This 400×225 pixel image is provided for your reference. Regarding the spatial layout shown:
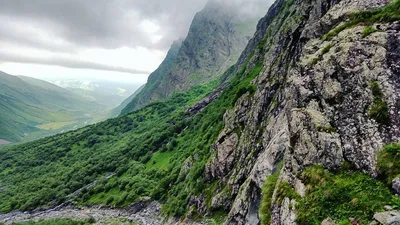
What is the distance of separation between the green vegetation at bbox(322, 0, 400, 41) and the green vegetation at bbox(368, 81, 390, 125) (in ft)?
24.2

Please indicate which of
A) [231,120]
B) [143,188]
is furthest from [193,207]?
[143,188]

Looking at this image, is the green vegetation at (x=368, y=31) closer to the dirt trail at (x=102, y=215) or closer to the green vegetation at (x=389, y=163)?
the green vegetation at (x=389, y=163)

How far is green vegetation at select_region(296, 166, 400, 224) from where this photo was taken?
18.1m

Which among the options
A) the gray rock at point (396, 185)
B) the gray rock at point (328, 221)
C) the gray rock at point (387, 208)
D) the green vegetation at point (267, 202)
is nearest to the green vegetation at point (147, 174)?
the green vegetation at point (267, 202)

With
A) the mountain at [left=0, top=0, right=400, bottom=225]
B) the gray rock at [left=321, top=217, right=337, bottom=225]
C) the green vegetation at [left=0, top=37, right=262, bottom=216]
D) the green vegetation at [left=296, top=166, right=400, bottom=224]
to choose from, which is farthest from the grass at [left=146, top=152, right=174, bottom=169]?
the gray rock at [left=321, top=217, right=337, bottom=225]

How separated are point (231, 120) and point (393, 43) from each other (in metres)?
48.7

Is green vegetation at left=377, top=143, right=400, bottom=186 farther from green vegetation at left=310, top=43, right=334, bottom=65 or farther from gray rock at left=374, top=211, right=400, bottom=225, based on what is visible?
green vegetation at left=310, top=43, right=334, bottom=65

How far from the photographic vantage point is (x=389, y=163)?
19016 millimetres

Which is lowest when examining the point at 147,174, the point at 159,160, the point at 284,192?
the point at 147,174

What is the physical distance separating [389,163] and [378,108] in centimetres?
436

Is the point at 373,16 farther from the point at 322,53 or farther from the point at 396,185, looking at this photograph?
the point at 396,185

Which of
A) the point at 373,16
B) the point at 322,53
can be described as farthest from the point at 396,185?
the point at 373,16

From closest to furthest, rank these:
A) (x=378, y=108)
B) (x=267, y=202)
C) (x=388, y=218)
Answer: (x=388, y=218)
(x=378, y=108)
(x=267, y=202)

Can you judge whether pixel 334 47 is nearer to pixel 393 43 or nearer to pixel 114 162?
pixel 393 43
